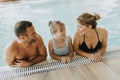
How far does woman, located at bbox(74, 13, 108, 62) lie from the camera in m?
2.69

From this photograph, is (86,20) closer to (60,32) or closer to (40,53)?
(60,32)

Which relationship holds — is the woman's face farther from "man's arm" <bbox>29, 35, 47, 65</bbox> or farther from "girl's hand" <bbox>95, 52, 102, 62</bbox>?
"man's arm" <bbox>29, 35, 47, 65</bbox>

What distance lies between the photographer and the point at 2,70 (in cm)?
260

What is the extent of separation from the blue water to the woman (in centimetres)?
155

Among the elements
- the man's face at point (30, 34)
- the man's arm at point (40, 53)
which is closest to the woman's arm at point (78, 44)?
the man's arm at point (40, 53)

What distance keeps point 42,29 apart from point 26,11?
143cm

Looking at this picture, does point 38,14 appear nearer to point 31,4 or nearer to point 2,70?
point 31,4

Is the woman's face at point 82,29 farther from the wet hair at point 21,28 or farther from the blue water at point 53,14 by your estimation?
the blue water at point 53,14

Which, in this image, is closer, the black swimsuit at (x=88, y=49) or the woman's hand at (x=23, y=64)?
the woman's hand at (x=23, y=64)

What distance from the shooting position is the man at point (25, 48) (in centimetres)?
251

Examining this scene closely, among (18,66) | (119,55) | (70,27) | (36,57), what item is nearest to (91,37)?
(119,55)

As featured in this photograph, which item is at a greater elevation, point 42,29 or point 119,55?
point 119,55

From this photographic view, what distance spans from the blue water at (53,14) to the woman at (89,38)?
1547 millimetres

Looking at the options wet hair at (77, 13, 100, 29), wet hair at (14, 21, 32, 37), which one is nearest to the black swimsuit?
wet hair at (77, 13, 100, 29)
